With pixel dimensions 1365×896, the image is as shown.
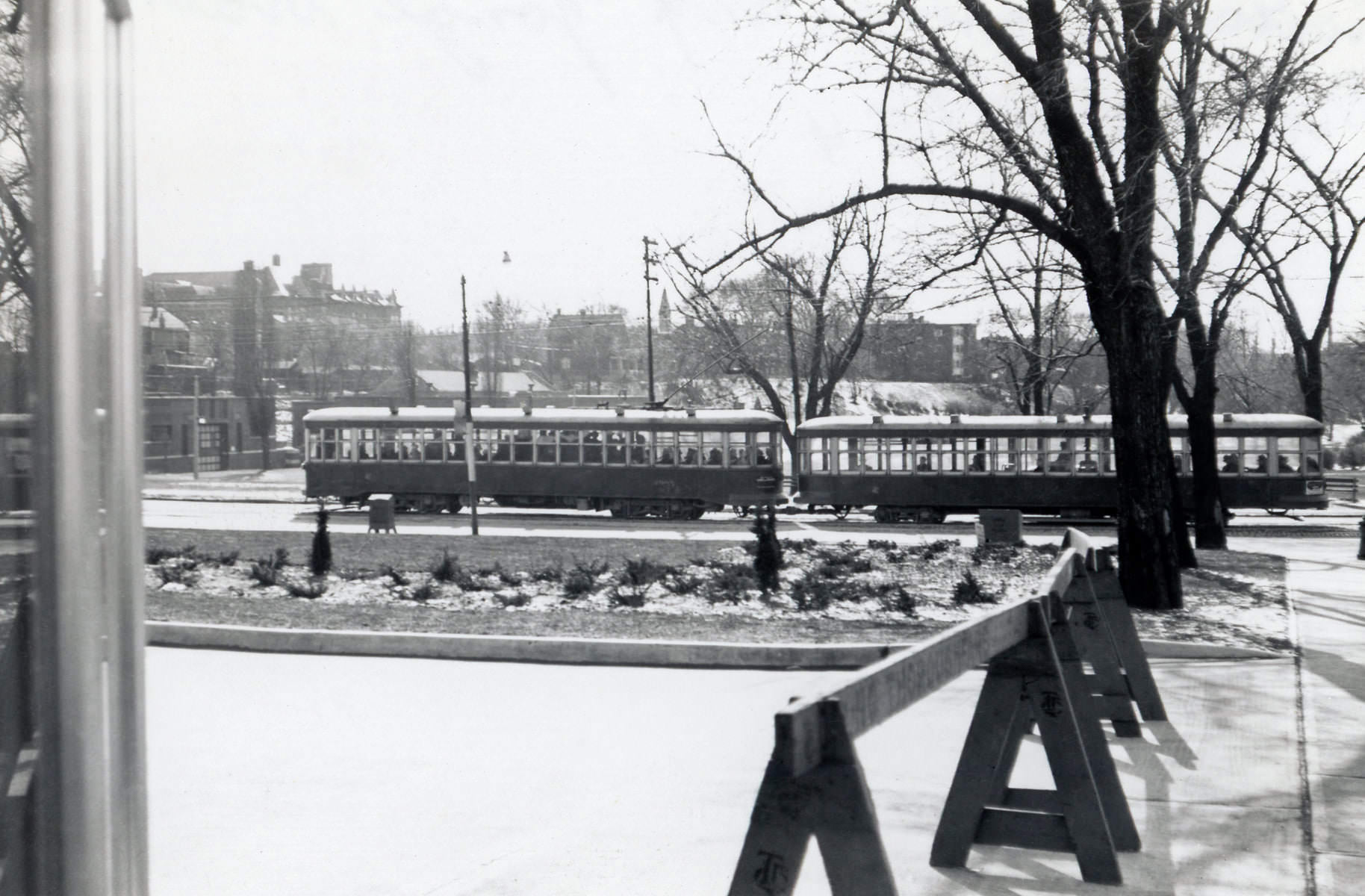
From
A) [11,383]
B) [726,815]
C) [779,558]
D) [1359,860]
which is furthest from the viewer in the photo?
[779,558]

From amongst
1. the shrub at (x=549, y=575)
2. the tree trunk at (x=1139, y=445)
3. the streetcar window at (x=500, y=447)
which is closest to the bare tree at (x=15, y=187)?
the tree trunk at (x=1139, y=445)

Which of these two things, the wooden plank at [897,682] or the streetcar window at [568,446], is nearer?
the wooden plank at [897,682]

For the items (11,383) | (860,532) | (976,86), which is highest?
(976,86)

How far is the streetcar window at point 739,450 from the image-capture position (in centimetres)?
2911

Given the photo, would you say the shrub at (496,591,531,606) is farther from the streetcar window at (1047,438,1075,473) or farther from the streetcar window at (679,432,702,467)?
the streetcar window at (1047,438,1075,473)

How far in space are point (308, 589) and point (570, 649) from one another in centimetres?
516

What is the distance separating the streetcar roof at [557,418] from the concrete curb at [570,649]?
62.8ft

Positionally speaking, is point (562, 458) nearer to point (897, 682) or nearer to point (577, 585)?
point (577, 585)

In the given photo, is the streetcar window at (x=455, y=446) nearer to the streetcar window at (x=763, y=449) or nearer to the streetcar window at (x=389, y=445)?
the streetcar window at (x=389, y=445)

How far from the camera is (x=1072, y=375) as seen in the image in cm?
3844

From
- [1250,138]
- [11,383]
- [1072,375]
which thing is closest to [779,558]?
[1250,138]

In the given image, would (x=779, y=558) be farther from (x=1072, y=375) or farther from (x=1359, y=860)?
(x=1072, y=375)

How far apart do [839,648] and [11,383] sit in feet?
26.8

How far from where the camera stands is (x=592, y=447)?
1163 inches
